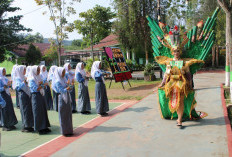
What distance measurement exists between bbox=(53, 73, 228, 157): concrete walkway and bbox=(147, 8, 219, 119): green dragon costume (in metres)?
0.47

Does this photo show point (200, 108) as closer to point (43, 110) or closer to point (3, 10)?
point (43, 110)

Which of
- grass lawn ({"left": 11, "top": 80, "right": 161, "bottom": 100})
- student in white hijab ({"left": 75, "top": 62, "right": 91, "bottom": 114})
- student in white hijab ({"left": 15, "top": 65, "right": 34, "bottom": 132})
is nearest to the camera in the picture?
student in white hijab ({"left": 15, "top": 65, "right": 34, "bottom": 132})

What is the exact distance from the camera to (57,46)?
19.9 metres

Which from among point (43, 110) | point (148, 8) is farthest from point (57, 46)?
point (43, 110)

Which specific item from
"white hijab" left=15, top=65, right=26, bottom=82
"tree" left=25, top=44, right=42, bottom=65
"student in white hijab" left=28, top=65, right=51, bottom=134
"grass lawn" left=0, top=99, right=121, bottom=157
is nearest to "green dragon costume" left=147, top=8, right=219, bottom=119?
"grass lawn" left=0, top=99, right=121, bottom=157

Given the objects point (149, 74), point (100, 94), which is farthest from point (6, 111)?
point (149, 74)

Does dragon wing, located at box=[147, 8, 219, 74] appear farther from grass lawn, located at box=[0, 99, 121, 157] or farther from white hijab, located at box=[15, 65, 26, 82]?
white hijab, located at box=[15, 65, 26, 82]

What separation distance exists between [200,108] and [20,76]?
18.4 ft

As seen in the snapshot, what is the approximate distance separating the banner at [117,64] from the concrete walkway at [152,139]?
617cm

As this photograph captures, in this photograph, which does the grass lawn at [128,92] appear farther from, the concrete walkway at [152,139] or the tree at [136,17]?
the tree at [136,17]

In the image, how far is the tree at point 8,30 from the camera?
2185 centimetres

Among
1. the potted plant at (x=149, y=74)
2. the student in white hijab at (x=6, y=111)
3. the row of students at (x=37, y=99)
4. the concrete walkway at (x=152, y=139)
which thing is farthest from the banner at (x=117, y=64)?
the student in white hijab at (x=6, y=111)

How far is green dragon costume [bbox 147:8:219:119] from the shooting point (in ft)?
18.8

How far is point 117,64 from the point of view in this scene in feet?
44.4
